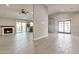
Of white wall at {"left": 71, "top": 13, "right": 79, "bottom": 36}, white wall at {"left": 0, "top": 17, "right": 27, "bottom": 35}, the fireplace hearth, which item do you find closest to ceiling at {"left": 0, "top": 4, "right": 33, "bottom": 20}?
white wall at {"left": 0, "top": 17, "right": 27, "bottom": 35}

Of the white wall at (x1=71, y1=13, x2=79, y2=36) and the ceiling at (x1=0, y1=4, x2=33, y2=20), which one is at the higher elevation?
the ceiling at (x1=0, y1=4, x2=33, y2=20)

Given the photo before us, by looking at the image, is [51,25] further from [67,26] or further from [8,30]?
[8,30]

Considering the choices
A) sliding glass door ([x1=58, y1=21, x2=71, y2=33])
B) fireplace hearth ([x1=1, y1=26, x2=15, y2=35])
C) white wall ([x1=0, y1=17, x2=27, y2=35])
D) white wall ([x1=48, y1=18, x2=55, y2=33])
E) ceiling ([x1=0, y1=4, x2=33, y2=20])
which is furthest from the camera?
white wall ([x1=48, y1=18, x2=55, y2=33])

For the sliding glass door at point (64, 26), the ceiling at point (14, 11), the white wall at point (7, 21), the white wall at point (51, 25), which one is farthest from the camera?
the white wall at point (51, 25)

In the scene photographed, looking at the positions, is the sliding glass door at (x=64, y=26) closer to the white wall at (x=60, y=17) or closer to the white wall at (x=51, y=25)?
the white wall at (x=60, y=17)

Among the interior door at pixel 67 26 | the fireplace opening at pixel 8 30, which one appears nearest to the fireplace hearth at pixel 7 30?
the fireplace opening at pixel 8 30

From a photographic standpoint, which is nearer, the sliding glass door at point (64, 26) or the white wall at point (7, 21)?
the white wall at point (7, 21)

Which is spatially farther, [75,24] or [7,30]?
[75,24]

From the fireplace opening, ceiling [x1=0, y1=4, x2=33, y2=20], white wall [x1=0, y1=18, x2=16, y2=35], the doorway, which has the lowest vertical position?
the fireplace opening

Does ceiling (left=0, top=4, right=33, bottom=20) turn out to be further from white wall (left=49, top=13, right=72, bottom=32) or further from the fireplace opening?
white wall (left=49, top=13, right=72, bottom=32)

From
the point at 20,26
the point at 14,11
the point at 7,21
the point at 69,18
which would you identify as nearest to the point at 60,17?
the point at 69,18

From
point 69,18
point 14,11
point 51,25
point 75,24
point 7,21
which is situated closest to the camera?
point 7,21
